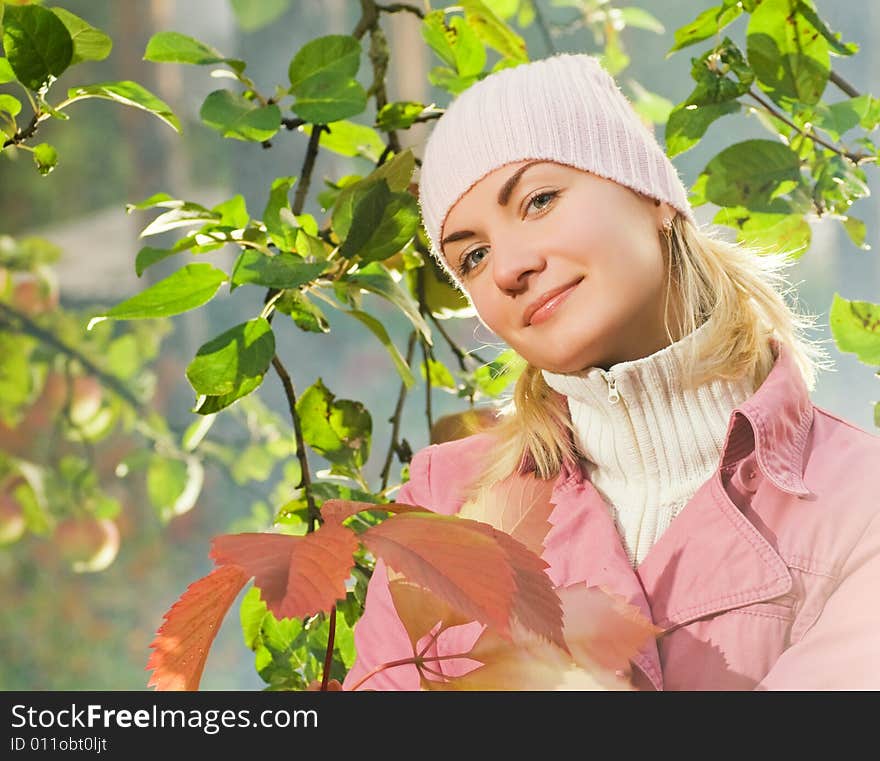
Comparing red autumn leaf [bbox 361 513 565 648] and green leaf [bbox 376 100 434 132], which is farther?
green leaf [bbox 376 100 434 132]

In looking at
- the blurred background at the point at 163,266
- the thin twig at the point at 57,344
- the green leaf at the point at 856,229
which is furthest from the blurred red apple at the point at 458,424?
the thin twig at the point at 57,344

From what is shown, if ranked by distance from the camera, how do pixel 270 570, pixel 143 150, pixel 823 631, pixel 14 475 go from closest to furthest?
pixel 270 570 < pixel 823 631 < pixel 14 475 < pixel 143 150

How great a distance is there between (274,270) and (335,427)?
0.14 m

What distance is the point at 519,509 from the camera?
339mm

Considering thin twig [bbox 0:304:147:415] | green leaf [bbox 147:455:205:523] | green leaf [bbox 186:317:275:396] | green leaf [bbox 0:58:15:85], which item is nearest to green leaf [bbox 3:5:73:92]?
green leaf [bbox 0:58:15:85]

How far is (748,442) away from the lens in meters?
0.41

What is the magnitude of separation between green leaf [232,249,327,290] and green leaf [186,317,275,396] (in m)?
0.02

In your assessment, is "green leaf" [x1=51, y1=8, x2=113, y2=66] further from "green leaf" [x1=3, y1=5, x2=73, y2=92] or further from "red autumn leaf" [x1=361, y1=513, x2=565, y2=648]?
"red autumn leaf" [x1=361, y1=513, x2=565, y2=648]

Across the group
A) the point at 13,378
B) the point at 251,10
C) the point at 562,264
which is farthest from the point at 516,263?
the point at 13,378

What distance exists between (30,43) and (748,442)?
34cm

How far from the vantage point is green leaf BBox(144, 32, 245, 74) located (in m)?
0.47

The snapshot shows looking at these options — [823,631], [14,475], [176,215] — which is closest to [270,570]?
[823,631]

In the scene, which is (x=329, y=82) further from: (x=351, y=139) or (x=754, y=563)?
(x=754, y=563)
